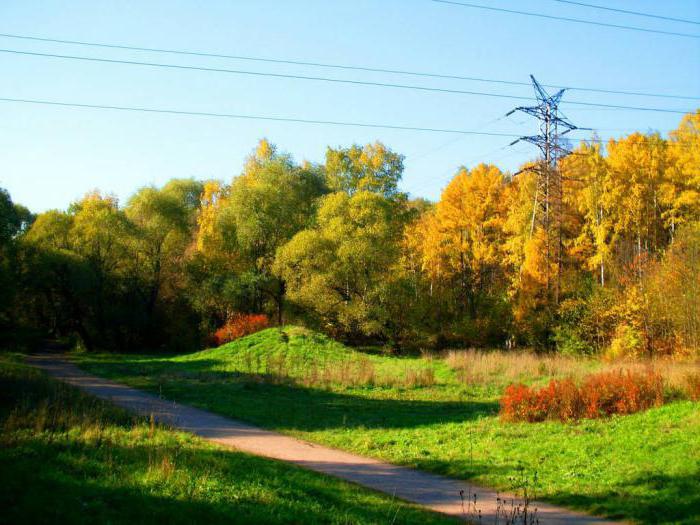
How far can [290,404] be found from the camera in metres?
18.7

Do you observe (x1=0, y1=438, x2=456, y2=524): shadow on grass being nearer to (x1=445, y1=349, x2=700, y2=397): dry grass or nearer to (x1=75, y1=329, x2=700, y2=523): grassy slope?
(x1=75, y1=329, x2=700, y2=523): grassy slope

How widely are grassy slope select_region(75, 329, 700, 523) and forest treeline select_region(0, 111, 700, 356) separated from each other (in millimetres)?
12661

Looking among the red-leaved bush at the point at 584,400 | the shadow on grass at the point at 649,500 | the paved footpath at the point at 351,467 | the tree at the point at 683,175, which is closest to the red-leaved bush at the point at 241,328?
the paved footpath at the point at 351,467

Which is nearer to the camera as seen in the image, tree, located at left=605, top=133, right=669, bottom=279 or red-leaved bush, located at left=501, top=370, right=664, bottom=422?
red-leaved bush, located at left=501, top=370, right=664, bottom=422

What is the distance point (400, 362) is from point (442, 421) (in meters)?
13.4

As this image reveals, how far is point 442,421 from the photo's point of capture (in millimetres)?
15766

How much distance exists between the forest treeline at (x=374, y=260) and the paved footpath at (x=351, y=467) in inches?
799

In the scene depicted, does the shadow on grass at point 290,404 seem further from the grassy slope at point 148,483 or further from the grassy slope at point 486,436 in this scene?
the grassy slope at point 148,483

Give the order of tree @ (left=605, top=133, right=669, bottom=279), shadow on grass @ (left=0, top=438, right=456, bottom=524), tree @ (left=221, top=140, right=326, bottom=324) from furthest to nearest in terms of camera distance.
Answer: tree @ (left=221, top=140, right=326, bottom=324), tree @ (left=605, top=133, right=669, bottom=279), shadow on grass @ (left=0, top=438, right=456, bottom=524)

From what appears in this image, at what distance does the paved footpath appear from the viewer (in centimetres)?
877

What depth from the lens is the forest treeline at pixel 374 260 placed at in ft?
112

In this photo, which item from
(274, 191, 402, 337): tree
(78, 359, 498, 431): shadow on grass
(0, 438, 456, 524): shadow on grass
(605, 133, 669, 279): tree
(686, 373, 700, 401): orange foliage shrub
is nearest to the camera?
(0, 438, 456, 524): shadow on grass

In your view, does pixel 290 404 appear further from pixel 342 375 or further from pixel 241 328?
pixel 241 328

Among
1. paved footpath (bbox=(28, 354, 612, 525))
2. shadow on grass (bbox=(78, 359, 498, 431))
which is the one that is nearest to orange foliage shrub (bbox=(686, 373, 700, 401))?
shadow on grass (bbox=(78, 359, 498, 431))
